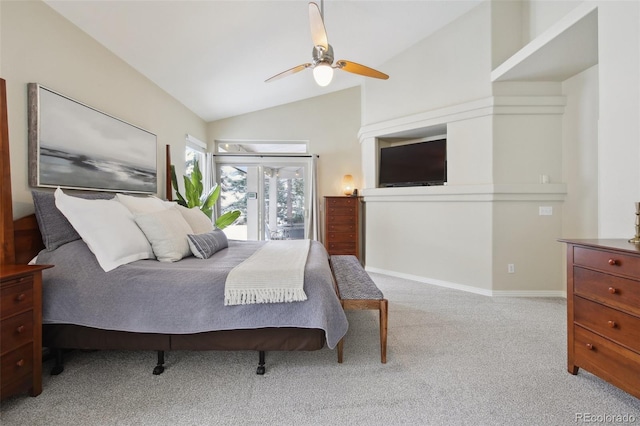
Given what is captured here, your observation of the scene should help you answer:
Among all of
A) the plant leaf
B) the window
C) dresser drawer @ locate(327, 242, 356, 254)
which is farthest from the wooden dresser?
the window

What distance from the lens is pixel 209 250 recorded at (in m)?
2.31

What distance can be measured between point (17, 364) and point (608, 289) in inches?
127

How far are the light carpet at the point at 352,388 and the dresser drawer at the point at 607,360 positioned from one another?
0.45 feet

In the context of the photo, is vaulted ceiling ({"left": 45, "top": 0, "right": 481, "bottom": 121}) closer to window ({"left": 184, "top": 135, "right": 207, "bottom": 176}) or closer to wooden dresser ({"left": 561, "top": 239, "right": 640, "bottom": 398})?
window ({"left": 184, "top": 135, "right": 207, "bottom": 176})

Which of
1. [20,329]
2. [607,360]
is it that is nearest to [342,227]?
[607,360]

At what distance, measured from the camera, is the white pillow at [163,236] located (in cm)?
206

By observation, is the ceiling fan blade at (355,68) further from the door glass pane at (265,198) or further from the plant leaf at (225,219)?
the door glass pane at (265,198)

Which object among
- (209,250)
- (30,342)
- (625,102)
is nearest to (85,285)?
(30,342)

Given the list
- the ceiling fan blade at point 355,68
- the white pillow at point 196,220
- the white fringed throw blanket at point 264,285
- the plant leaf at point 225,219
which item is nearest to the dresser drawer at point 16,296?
the white fringed throw blanket at point 264,285

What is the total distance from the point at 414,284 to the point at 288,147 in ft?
11.5

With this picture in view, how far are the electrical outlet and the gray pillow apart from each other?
4.59 metres

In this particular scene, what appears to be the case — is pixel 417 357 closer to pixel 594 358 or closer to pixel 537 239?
pixel 594 358

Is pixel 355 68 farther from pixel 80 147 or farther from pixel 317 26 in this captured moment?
pixel 80 147

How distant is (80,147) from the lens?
2.29m
